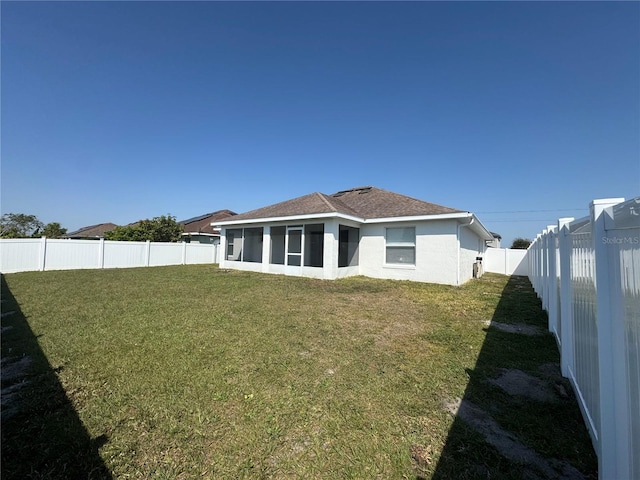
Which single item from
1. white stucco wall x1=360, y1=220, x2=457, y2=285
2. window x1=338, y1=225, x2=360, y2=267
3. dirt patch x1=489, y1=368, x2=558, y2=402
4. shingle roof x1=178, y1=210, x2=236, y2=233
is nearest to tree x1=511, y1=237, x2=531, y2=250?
white stucco wall x1=360, y1=220, x2=457, y2=285

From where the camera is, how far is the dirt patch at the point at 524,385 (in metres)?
2.83

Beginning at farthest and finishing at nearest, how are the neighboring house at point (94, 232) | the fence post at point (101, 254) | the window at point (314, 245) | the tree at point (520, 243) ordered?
1. the tree at point (520, 243)
2. the neighboring house at point (94, 232)
3. the fence post at point (101, 254)
4. the window at point (314, 245)

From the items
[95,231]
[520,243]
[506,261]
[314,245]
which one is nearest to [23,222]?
[95,231]

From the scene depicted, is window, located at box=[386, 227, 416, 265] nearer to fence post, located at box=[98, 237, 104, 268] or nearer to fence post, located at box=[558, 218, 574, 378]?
fence post, located at box=[558, 218, 574, 378]

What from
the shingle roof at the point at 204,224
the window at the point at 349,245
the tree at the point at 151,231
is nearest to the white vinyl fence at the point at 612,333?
the window at the point at 349,245

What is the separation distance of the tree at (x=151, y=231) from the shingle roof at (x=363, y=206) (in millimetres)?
11543

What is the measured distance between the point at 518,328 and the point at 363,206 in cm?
962

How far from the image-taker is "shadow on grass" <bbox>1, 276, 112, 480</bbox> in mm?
1759

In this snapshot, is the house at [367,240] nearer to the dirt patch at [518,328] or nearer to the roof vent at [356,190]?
the roof vent at [356,190]

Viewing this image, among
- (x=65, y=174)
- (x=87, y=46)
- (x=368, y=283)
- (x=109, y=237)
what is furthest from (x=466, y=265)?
(x=109, y=237)

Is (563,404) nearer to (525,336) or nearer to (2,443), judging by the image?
(525,336)

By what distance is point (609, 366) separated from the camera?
5.39 feet

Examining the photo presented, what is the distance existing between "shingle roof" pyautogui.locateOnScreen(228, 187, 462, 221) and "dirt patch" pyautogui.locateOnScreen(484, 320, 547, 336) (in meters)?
5.49

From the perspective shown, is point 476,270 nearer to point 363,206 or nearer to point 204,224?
point 363,206
